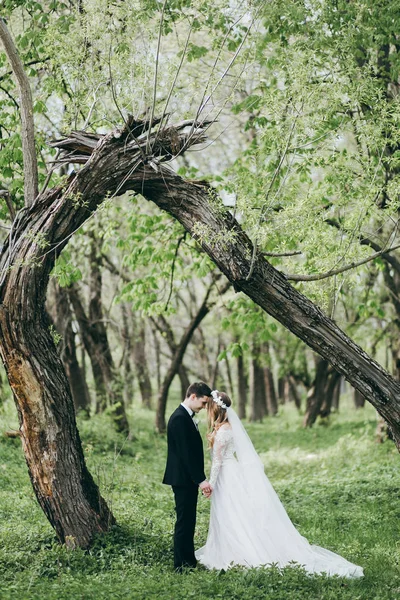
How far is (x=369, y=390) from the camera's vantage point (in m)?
8.73

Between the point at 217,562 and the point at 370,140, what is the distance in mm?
5955

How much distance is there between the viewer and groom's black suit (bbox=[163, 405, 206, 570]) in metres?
8.22

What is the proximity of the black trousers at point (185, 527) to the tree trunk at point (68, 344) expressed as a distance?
11.7 meters

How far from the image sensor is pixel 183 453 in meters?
8.25

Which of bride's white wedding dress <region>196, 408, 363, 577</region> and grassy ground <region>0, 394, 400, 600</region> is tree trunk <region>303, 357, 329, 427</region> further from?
bride's white wedding dress <region>196, 408, 363, 577</region>

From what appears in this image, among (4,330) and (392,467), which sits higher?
(4,330)

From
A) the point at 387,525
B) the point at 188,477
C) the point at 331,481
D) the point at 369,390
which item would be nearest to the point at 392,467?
the point at 331,481

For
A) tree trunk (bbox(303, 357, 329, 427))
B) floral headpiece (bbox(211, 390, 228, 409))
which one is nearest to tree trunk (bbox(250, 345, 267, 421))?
tree trunk (bbox(303, 357, 329, 427))

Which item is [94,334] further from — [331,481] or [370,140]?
[370,140]

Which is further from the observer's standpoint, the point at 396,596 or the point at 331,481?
the point at 331,481

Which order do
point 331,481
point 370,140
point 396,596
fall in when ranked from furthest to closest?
point 331,481 < point 370,140 < point 396,596

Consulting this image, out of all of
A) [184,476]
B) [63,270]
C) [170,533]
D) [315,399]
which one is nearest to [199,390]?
[184,476]

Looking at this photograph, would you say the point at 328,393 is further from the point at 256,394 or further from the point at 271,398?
the point at 271,398

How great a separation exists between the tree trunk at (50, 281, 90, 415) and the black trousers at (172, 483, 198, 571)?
11707mm
